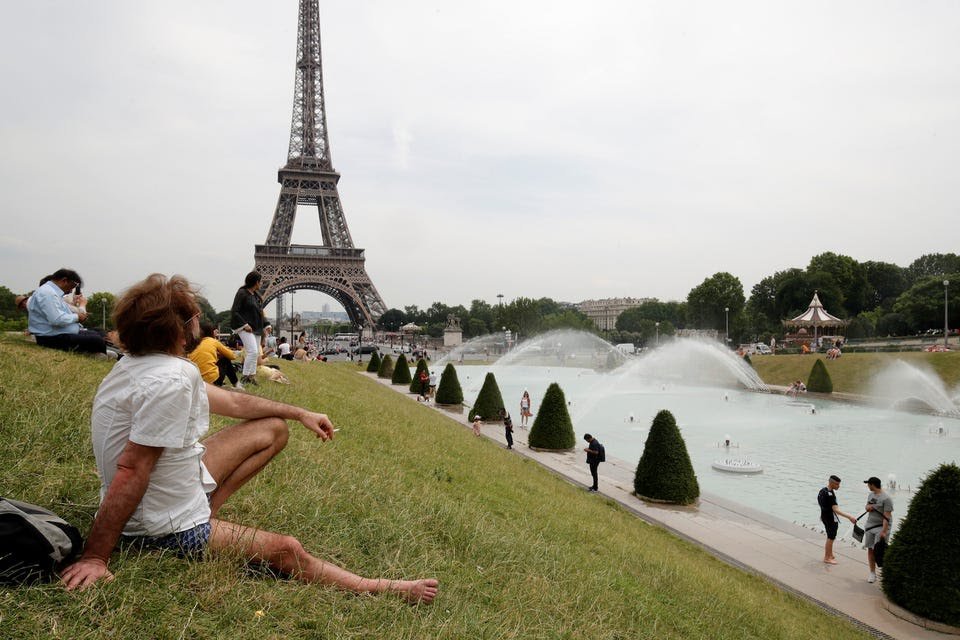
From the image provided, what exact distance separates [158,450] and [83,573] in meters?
0.60

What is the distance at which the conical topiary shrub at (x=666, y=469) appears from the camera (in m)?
11.9

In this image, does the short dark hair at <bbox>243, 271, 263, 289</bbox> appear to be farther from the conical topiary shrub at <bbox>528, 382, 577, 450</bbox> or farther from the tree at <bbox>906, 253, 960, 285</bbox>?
the tree at <bbox>906, 253, 960, 285</bbox>

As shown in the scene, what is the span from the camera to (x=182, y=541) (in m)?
2.87

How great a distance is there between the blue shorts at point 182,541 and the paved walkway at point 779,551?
7414 millimetres

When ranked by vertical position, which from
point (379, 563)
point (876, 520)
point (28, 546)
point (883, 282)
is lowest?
point (876, 520)

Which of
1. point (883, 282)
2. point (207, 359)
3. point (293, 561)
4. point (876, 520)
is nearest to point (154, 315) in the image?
point (293, 561)

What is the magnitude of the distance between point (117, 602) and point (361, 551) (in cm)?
163

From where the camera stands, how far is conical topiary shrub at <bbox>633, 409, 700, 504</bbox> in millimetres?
11922

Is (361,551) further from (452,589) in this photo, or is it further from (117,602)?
(117,602)

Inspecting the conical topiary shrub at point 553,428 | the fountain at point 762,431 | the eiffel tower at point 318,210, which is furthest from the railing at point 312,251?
the conical topiary shrub at point 553,428

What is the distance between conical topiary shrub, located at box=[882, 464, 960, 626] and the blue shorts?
318 inches

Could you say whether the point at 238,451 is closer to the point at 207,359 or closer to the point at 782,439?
the point at 207,359

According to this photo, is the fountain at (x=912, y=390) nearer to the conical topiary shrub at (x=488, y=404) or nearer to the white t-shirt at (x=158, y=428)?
the conical topiary shrub at (x=488, y=404)

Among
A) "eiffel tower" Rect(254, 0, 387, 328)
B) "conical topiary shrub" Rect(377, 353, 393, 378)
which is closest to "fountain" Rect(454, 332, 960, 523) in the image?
"conical topiary shrub" Rect(377, 353, 393, 378)
